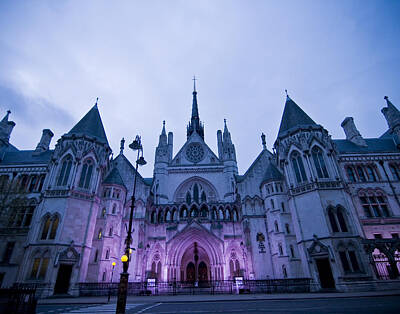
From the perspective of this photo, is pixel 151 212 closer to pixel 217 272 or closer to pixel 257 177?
pixel 217 272

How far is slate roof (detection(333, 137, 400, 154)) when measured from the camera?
25031mm

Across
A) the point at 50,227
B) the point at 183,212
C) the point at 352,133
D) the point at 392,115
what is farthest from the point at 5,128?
the point at 392,115

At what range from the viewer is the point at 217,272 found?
25.0m

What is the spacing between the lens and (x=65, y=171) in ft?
74.2

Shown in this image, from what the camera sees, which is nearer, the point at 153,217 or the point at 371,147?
the point at 371,147

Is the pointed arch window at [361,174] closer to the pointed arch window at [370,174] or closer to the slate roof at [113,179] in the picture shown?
the pointed arch window at [370,174]

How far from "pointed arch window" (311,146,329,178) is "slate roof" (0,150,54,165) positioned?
99.9 feet

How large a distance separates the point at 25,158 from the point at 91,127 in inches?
421

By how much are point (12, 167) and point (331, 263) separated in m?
34.8

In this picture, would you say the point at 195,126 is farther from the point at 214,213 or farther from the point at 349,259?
the point at 349,259

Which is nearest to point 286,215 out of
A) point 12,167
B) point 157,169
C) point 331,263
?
point 331,263

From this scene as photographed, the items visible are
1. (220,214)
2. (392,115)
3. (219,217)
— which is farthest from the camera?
(220,214)

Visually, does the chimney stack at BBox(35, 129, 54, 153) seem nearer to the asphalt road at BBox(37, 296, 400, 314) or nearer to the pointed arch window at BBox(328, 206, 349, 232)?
the asphalt road at BBox(37, 296, 400, 314)

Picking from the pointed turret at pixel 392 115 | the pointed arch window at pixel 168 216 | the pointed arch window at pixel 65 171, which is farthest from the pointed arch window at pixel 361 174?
the pointed arch window at pixel 65 171
